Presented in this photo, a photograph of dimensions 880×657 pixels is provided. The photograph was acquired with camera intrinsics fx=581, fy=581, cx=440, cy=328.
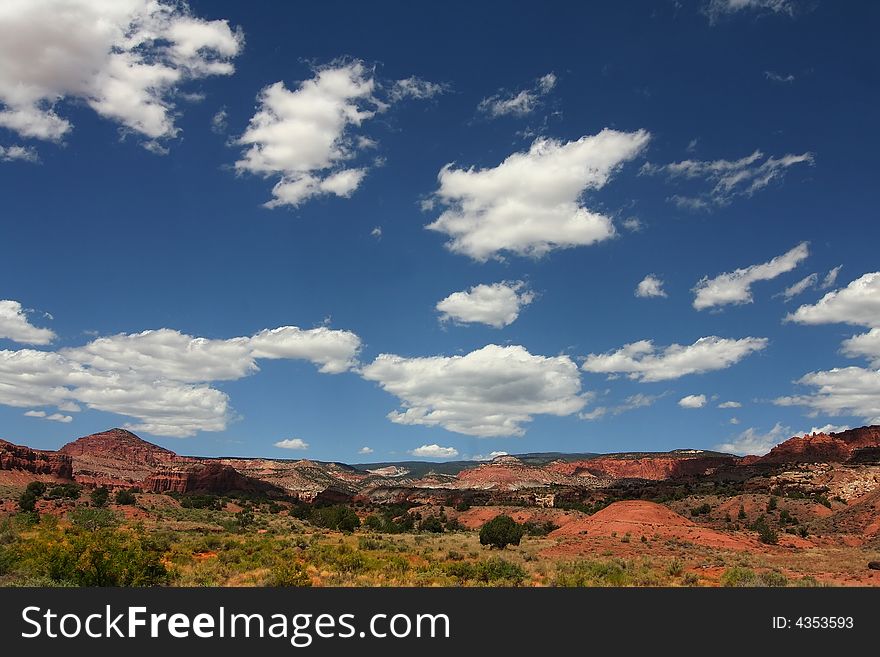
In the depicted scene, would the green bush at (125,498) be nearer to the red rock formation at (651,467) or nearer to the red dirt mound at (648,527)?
the red dirt mound at (648,527)

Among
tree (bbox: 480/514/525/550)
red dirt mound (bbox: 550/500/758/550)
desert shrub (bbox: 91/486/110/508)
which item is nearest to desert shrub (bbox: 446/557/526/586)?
tree (bbox: 480/514/525/550)

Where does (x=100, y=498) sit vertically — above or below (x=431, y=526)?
above

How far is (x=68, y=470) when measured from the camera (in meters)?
98.7

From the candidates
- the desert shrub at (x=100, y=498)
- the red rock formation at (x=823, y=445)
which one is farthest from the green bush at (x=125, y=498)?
the red rock formation at (x=823, y=445)

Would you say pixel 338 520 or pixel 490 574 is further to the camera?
pixel 338 520

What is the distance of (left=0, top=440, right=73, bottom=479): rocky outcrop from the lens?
88075 millimetres

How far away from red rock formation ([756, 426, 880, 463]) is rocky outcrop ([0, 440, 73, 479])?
152m

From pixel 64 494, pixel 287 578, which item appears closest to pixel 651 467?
pixel 64 494

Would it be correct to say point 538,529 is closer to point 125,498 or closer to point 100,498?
point 125,498

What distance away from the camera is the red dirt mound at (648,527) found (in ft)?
144

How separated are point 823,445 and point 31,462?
170656 mm

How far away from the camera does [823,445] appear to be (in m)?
146

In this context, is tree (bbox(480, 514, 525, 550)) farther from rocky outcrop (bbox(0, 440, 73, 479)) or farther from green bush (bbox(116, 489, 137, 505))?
rocky outcrop (bbox(0, 440, 73, 479))
